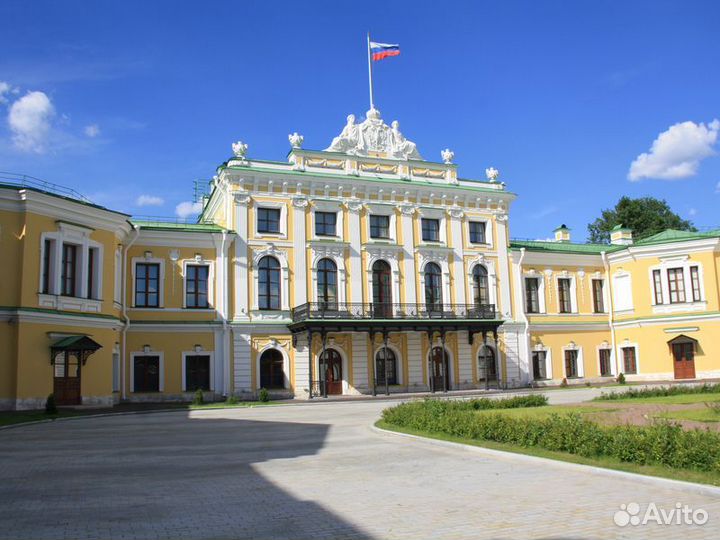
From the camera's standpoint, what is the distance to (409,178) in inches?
1540

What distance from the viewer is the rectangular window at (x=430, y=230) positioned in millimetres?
39281

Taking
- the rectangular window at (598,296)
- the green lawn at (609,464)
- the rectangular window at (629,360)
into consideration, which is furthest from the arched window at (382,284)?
the green lawn at (609,464)

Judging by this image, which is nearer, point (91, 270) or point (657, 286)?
Answer: point (91, 270)

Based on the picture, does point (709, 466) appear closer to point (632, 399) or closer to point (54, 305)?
point (632, 399)

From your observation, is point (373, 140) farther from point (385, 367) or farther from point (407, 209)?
point (385, 367)

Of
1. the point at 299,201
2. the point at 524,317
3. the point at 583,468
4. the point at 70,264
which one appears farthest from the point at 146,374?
the point at 583,468

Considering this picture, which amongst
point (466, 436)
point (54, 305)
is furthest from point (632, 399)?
point (54, 305)

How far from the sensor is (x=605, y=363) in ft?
143

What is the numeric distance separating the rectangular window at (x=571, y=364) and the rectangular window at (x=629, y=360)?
3.30m

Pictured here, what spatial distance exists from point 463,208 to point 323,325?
488 inches

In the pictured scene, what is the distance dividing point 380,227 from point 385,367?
26.1 ft

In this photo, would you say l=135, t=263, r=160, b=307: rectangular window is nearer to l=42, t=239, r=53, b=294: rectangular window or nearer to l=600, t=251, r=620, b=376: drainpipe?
l=42, t=239, r=53, b=294: rectangular window

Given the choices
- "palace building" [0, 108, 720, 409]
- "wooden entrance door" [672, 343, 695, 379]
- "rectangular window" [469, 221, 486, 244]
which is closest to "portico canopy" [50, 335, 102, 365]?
"palace building" [0, 108, 720, 409]

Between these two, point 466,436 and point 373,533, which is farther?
point 466,436
